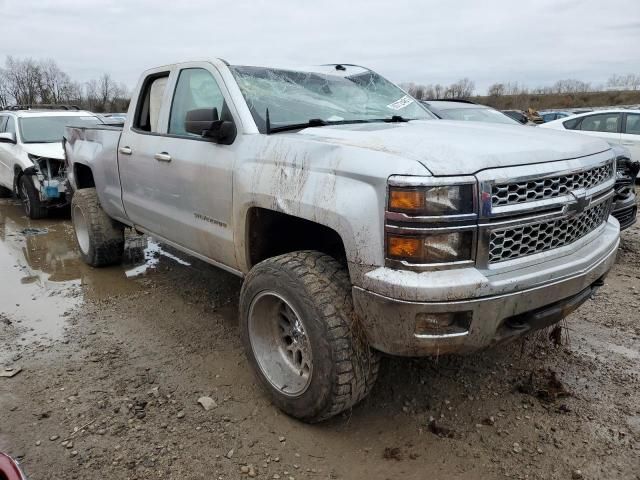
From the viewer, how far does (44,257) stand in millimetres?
6246

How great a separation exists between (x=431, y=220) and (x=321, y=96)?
1.73 metres

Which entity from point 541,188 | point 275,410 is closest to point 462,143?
point 541,188

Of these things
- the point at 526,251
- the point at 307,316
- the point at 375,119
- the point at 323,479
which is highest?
the point at 375,119

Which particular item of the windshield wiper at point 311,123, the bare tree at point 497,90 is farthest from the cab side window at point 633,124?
the bare tree at point 497,90

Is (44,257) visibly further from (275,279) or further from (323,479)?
(323,479)

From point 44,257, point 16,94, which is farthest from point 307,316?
point 16,94

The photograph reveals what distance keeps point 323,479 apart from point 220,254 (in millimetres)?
1598

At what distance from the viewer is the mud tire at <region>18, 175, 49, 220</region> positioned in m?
8.04

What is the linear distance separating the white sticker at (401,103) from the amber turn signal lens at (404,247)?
186 cm

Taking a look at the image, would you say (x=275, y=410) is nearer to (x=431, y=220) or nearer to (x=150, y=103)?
(x=431, y=220)

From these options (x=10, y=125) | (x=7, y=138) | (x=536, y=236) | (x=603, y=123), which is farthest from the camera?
(x=603, y=123)

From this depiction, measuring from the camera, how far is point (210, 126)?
3.03 metres

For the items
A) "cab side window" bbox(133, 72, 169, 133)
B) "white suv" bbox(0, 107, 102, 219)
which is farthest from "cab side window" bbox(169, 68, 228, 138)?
"white suv" bbox(0, 107, 102, 219)

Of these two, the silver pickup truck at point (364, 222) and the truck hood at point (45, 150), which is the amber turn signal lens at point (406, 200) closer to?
the silver pickup truck at point (364, 222)
